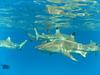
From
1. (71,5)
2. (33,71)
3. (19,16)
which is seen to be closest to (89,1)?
(71,5)

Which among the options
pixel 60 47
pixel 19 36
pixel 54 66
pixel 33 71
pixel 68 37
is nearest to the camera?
pixel 60 47

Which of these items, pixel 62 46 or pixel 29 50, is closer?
pixel 62 46

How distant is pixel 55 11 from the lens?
23.7 meters

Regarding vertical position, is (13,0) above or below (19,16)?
above

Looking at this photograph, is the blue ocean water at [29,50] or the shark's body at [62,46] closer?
the shark's body at [62,46]

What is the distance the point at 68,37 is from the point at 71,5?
18.2 ft

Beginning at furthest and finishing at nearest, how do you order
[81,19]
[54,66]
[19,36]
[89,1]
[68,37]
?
[54,66], [19,36], [81,19], [68,37], [89,1]

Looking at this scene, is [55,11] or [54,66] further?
[54,66]

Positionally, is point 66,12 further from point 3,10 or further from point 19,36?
point 19,36

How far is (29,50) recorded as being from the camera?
5978 centimetres

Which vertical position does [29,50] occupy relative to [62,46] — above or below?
below

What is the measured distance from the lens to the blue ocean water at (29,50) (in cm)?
2381

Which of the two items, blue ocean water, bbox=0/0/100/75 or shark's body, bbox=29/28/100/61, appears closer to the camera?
shark's body, bbox=29/28/100/61

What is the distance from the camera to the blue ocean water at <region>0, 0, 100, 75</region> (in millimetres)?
23812
